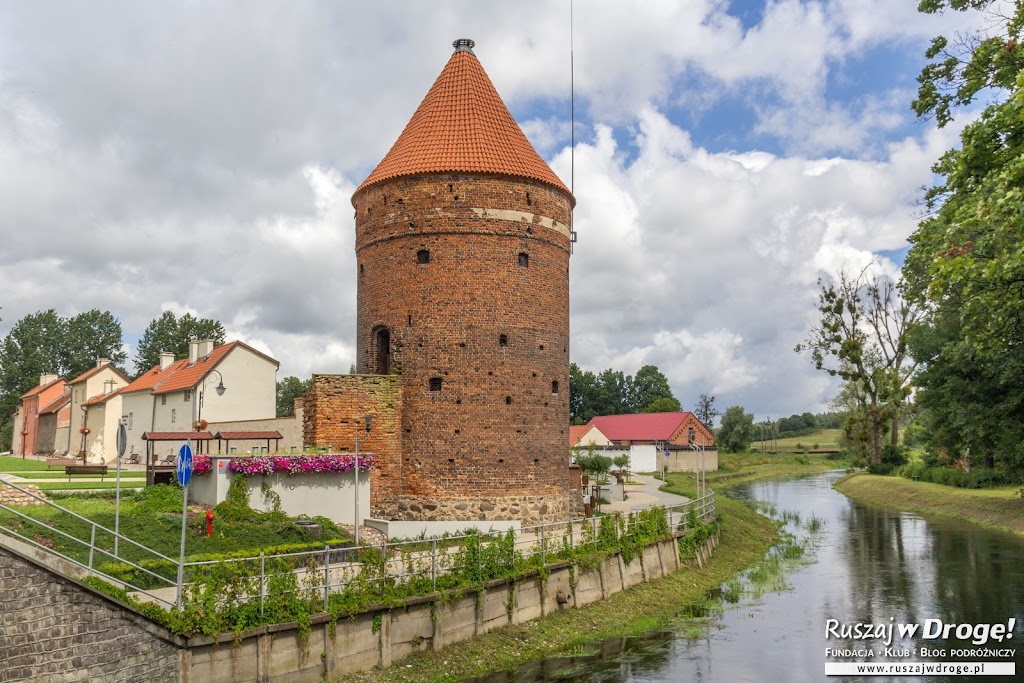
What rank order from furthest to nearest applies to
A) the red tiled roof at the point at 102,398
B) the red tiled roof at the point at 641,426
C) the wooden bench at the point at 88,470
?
the red tiled roof at the point at 641,426
the red tiled roof at the point at 102,398
the wooden bench at the point at 88,470

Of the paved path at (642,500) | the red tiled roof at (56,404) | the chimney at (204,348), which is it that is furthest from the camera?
the red tiled roof at (56,404)

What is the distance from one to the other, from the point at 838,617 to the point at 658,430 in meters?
47.4

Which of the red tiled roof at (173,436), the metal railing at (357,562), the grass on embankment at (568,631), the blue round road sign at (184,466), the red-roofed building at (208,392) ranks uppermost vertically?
the red-roofed building at (208,392)

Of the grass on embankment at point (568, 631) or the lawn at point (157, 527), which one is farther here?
the grass on embankment at point (568, 631)

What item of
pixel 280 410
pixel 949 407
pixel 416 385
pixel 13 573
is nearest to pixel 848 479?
pixel 949 407

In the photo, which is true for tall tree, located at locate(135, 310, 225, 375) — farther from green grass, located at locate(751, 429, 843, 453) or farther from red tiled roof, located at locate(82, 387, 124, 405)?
green grass, located at locate(751, 429, 843, 453)

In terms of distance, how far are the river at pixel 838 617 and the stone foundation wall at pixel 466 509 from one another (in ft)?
16.7

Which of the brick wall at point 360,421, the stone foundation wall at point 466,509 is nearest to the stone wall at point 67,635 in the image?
the brick wall at point 360,421

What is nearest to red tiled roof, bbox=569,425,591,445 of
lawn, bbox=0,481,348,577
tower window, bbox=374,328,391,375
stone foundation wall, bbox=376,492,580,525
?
tower window, bbox=374,328,391,375

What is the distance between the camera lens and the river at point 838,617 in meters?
14.2

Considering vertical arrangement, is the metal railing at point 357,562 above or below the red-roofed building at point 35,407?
below

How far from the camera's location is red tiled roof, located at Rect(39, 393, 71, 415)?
175 feet

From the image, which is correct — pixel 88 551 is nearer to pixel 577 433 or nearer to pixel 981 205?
pixel 981 205

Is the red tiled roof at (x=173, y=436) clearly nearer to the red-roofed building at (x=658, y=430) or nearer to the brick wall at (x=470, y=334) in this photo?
the brick wall at (x=470, y=334)
